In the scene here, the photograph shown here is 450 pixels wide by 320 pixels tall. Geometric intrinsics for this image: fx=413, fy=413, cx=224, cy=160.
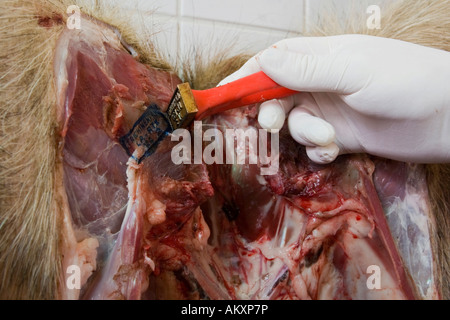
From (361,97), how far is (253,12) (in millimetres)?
637

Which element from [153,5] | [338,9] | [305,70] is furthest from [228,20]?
[305,70]

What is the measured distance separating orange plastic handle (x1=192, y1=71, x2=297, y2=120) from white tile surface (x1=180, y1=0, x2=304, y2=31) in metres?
0.54

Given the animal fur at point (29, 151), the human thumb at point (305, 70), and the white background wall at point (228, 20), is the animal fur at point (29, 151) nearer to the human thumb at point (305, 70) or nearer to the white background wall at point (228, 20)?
the white background wall at point (228, 20)

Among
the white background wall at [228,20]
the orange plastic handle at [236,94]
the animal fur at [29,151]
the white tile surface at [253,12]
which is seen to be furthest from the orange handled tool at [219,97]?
the white tile surface at [253,12]

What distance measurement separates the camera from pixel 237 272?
0.99 meters

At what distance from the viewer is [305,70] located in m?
0.94

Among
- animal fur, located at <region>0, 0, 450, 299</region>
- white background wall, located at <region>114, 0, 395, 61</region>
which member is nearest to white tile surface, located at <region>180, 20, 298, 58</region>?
white background wall, located at <region>114, 0, 395, 61</region>

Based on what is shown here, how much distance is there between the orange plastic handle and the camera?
0.88m

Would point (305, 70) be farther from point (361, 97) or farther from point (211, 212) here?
point (211, 212)

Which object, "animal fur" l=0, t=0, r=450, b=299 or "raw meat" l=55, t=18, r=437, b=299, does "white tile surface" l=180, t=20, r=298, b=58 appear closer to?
"raw meat" l=55, t=18, r=437, b=299

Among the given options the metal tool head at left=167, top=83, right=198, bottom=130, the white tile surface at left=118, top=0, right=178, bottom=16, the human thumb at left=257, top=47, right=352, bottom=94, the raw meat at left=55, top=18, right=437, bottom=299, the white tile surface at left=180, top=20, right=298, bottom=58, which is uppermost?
the white tile surface at left=118, top=0, right=178, bottom=16

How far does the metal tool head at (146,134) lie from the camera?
2.85 ft
